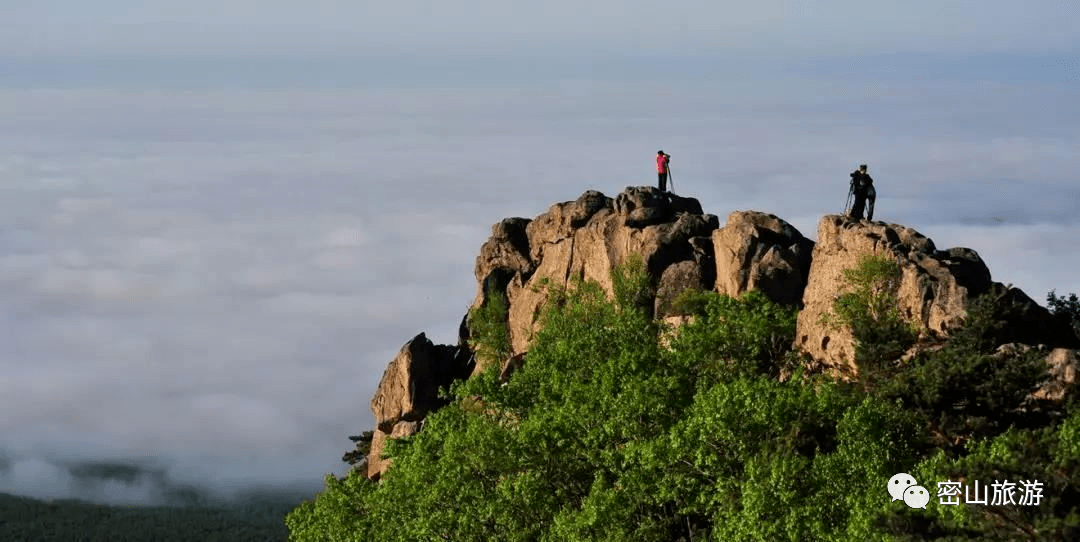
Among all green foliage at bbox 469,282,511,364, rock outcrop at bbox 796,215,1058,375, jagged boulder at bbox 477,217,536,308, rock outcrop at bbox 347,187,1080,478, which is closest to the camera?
rock outcrop at bbox 796,215,1058,375

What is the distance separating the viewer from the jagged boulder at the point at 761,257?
88625mm

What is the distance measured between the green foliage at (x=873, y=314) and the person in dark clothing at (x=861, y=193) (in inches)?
207

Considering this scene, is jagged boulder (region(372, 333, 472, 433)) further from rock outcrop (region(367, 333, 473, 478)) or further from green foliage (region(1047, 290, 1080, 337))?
green foliage (region(1047, 290, 1080, 337))

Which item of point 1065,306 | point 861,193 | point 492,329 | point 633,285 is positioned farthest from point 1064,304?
point 492,329

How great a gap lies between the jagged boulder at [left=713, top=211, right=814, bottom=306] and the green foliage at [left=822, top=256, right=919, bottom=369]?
34.0ft

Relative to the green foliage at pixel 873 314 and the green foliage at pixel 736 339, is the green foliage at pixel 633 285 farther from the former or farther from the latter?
the green foliage at pixel 873 314

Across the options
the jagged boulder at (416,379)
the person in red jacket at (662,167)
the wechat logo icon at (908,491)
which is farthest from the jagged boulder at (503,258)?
the wechat logo icon at (908,491)

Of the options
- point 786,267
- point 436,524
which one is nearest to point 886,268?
point 786,267

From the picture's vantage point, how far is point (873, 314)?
7525 cm

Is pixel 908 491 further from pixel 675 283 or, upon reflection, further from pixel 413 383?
pixel 413 383

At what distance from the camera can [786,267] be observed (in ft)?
291

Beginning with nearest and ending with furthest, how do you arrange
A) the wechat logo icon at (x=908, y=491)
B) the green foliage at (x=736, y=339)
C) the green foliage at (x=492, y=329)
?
the wechat logo icon at (x=908, y=491) → the green foliage at (x=736, y=339) → the green foliage at (x=492, y=329)

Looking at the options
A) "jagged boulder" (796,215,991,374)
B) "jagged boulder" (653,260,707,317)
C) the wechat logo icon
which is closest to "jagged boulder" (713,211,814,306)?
"jagged boulder" (653,260,707,317)

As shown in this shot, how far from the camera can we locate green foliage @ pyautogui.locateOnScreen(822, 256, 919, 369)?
68750 millimetres
